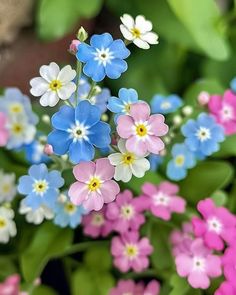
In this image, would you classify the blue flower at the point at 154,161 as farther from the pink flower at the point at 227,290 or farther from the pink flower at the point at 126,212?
the pink flower at the point at 227,290

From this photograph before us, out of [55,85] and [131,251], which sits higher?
[55,85]

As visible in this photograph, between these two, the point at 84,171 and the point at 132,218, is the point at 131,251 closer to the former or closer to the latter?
the point at 132,218

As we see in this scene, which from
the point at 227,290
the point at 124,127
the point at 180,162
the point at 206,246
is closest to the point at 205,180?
the point at 180,162

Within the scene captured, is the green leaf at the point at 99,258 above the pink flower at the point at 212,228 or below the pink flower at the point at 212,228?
below

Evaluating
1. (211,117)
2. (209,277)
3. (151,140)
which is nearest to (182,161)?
(211,117)

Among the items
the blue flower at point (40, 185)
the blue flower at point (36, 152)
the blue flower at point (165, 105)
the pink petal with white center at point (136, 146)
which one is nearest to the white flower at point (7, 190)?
the blue flower at point (36, 152)

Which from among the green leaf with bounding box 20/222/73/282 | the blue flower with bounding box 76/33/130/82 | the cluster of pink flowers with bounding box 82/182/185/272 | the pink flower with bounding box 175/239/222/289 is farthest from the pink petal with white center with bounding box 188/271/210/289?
the blue flower with bounding box 76/33/130/82
